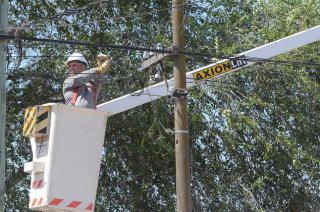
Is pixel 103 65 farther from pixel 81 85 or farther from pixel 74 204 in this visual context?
pixel 74 204

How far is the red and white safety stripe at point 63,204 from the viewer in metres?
8.90

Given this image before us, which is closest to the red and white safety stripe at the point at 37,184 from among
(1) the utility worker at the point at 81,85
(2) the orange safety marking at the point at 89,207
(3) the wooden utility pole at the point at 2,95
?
(2) the orange safety marking at the point at 89,207

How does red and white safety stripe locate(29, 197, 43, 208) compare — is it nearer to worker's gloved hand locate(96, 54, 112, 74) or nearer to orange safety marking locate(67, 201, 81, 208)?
orange safety marking locate(67, 201, 81, 208)

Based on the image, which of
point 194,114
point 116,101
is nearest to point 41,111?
point 116,101

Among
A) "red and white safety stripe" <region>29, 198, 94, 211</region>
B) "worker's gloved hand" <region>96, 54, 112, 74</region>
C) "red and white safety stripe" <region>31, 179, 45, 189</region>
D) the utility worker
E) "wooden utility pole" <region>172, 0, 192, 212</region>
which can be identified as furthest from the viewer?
"wooden utility pole" <region>172, 0, 192, 212</region>

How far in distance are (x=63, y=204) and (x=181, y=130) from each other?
4.67m

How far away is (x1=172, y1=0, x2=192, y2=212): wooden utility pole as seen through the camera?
13.1m

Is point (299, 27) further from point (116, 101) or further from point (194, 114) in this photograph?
point (116, 101)

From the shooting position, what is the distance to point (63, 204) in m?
8.92

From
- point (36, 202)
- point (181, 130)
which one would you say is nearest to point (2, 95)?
point (181, 130)

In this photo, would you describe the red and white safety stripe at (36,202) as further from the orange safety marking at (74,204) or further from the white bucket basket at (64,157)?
the orange safety marking at (74,204)

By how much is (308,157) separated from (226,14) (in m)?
3.87

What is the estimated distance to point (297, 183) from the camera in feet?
58.4

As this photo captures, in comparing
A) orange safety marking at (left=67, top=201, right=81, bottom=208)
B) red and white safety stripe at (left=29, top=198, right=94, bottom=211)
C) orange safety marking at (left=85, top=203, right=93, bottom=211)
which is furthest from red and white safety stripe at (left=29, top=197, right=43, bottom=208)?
orange safety marking at (left=85, top=203, right=93, bottom=211)
